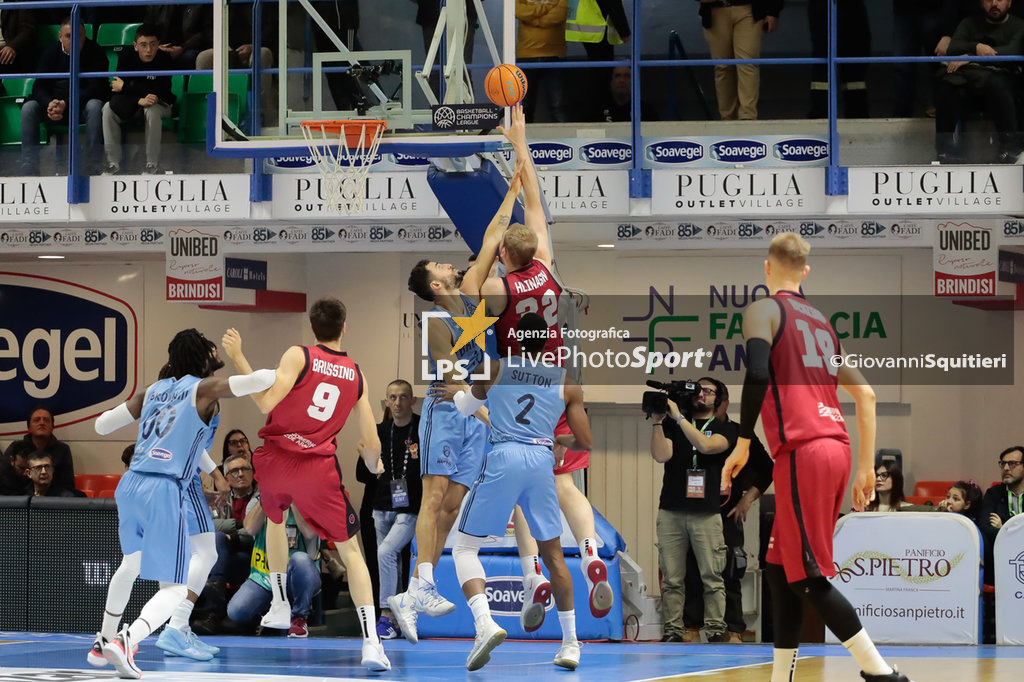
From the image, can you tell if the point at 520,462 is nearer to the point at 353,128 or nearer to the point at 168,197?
the point at 353,128

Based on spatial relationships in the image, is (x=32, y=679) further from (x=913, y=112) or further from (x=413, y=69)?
(x=913, y=112)

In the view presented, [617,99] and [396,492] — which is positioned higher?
[617,99]

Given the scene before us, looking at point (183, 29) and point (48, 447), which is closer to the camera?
point (48, 447)

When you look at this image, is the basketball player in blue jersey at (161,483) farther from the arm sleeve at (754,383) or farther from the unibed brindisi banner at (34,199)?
the unibed brindisi banner at (34,199)

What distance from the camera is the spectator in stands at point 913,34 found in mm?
14016

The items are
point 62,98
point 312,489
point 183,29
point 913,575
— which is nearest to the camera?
point 312,489

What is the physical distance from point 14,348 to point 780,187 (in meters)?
9.75

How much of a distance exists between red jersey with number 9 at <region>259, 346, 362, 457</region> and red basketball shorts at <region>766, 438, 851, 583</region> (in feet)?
9.52

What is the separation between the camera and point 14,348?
642 inches

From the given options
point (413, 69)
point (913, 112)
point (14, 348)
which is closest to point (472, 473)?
point (413, 69)

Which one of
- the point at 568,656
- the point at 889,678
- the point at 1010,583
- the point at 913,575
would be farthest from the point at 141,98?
the point at 889,678

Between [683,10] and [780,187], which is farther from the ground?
[683,10]

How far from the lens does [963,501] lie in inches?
428

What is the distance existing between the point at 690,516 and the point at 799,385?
4459 mm
